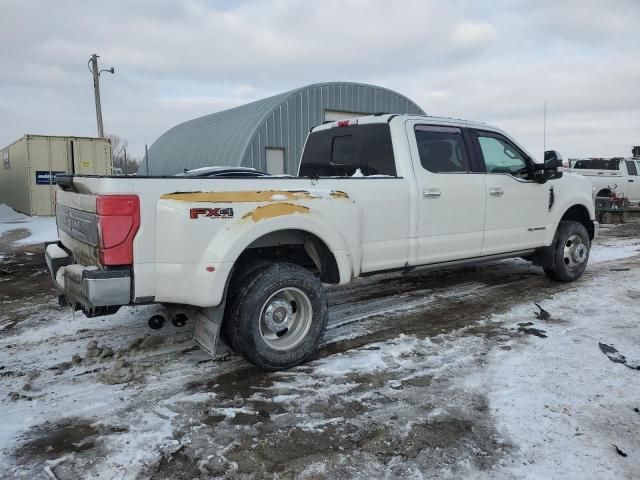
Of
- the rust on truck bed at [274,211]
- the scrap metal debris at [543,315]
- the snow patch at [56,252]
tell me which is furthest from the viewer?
the scrap metal debris at [543,315]

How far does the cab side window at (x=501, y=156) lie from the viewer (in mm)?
5680

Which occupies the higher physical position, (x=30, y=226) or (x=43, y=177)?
(x=43, y=177)

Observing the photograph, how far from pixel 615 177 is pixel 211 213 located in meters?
17.9

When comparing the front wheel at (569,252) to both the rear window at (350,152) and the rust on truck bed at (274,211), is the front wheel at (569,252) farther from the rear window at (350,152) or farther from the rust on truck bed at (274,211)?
the rust on truck bed at (274,211)

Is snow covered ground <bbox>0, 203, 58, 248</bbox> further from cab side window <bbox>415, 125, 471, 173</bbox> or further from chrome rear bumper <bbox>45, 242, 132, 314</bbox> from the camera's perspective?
cab side window <bbox>415, 125, 471, 173</bbox>

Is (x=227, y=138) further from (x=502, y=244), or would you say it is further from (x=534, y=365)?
(x=534, y=365)

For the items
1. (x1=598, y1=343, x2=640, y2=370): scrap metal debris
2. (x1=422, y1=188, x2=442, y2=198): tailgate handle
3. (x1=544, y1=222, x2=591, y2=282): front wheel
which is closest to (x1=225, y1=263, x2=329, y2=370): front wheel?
(x1=422, y1=188, x2=442, y2=198): tailgate handle

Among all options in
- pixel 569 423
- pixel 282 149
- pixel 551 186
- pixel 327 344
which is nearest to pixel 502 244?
pixel 551 186

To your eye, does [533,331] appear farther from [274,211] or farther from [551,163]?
[274,211]

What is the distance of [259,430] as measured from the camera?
3.10 meters

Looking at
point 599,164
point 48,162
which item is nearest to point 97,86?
point 48,162

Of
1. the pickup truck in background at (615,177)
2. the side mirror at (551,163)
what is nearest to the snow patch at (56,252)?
the side mirror at (551,163)

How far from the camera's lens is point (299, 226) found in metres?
3.87

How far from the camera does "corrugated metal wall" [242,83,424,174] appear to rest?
746 inches
